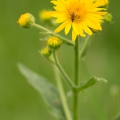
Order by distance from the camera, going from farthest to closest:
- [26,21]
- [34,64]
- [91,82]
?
1. [34,64]
2. [26,21]
3. [91,82]

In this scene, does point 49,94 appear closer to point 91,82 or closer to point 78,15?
point 91,82

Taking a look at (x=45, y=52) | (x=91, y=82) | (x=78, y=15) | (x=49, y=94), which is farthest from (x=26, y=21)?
(x=49, y=94)

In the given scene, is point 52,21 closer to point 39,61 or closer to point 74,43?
point 74,43

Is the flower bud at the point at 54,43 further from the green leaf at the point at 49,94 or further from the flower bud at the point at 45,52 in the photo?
the green leaf at the point at 49,94

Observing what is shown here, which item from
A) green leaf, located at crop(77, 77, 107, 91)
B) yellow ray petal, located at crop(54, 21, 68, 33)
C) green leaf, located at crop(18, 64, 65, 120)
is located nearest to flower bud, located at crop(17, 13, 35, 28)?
yellow ray petal, located at crop(54, 21, 68, 33)

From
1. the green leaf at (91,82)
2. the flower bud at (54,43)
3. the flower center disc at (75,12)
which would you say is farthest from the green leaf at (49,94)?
the flower center disc at (75,12)

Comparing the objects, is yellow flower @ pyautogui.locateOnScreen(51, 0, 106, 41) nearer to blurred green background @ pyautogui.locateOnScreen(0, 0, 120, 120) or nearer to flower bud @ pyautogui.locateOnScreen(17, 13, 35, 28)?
flower bud @ pyautogui.locateOnScreen(17, 13, 35, 28)
